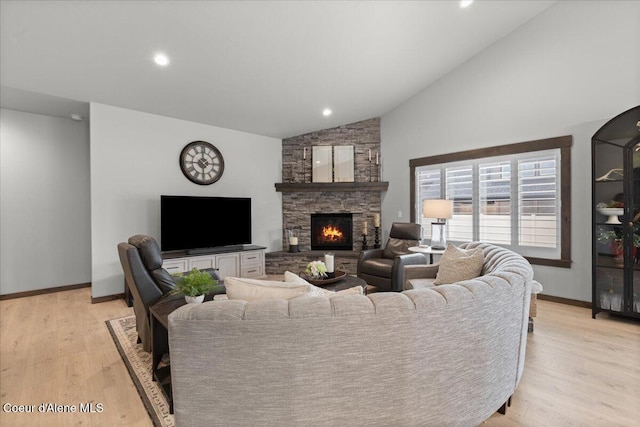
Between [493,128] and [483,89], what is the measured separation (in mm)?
648

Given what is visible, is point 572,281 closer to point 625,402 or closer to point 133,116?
point 625,402

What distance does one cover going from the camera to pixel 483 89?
4645 mm

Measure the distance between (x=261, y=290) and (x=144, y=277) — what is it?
1.53m

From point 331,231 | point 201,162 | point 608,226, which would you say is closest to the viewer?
point 608,226

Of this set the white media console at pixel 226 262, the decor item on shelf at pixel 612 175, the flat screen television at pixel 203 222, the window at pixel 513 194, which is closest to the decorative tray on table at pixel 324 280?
the white media console at pixel 226 262

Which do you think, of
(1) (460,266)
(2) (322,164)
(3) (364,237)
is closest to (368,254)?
(3) (364,237)

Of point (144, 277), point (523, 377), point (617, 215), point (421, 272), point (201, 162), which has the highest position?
point (201, 162)

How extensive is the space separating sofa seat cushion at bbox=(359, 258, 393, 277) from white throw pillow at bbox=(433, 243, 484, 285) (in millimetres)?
1287

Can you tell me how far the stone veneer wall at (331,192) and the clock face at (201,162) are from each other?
4.77 ft

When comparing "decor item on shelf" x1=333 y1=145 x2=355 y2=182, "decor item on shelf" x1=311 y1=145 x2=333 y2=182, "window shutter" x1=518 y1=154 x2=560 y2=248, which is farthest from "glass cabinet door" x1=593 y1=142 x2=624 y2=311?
"decor item on shelf" x1=311 y1=145 x2=333 y2=182

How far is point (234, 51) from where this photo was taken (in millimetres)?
3305

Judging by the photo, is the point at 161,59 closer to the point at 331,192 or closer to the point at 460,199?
the point at 331,192

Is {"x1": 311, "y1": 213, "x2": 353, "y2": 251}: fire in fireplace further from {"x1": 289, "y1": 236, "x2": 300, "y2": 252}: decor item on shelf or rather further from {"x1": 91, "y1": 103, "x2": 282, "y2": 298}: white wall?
{"x1": 91, "y1": 103, "x2": 282, "y2": 298}: white wall

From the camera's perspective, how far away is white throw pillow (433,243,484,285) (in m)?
2.66
